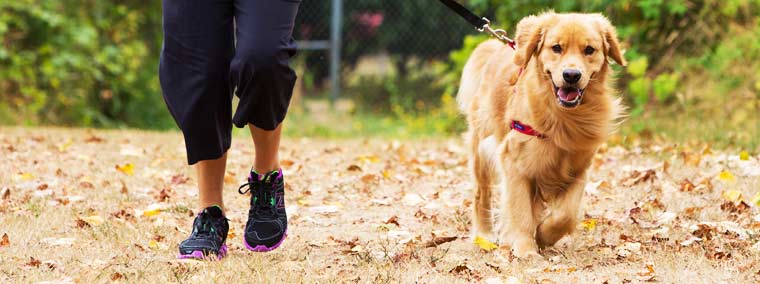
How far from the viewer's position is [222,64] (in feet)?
11.0

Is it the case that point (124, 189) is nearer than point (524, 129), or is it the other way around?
point (524, 129)

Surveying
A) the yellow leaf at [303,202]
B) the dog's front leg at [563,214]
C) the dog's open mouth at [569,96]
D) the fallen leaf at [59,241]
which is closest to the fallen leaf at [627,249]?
the dog's front leg at [563,214]

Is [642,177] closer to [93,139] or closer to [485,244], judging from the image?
[485,244]

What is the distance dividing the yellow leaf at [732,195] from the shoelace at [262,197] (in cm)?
224

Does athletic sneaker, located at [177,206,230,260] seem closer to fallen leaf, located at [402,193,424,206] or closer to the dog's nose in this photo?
the dog's nose

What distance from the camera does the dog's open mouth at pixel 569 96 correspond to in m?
3.55

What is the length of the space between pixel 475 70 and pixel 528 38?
0.79 metres

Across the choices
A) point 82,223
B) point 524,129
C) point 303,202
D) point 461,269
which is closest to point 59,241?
point 82,223

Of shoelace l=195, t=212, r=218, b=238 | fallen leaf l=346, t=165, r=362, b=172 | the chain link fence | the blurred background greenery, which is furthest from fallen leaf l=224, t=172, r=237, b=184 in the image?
the chain link fence

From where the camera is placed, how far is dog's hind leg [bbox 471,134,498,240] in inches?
167

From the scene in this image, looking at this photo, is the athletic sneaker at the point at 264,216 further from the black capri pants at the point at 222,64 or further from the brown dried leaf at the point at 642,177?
the brown dried leaf at the point at 642,177

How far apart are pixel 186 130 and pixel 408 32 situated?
27.7 ft

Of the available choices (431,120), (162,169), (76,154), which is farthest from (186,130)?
(431,120)

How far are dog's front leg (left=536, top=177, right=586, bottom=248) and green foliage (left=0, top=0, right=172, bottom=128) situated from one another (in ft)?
23.5
